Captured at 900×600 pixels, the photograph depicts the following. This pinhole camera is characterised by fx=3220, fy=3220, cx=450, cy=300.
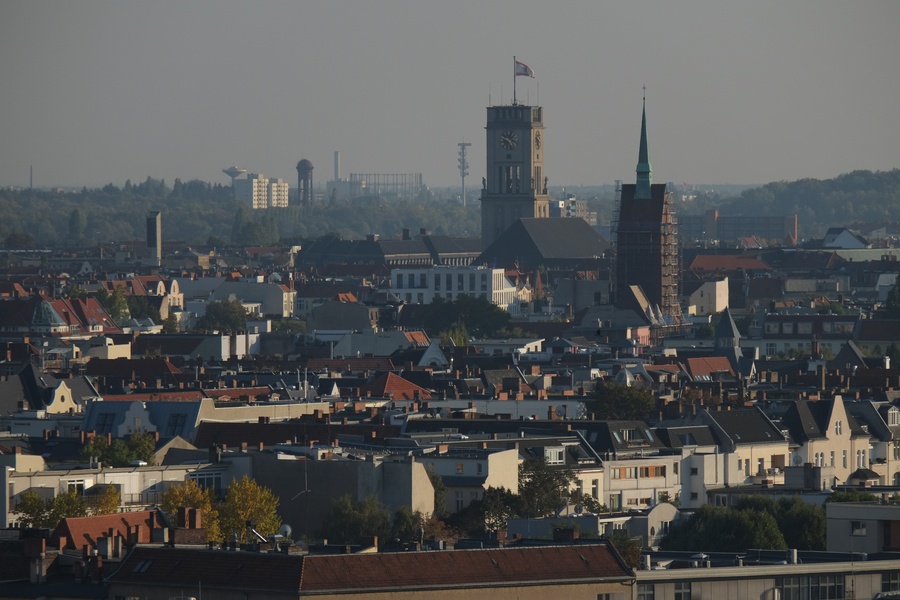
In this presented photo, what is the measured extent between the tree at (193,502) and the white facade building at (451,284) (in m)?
110

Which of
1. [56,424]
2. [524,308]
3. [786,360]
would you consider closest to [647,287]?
[524,308]

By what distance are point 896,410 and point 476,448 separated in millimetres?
20790

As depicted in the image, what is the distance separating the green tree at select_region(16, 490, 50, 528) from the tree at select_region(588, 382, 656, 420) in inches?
999

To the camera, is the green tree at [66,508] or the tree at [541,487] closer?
the green tree at [66,508]

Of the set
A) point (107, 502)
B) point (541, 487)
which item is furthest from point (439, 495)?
point (107, 502)

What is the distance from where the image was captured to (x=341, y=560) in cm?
3525

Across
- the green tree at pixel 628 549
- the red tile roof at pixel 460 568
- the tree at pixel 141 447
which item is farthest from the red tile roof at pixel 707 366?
the red tile roof at pixel 460 568

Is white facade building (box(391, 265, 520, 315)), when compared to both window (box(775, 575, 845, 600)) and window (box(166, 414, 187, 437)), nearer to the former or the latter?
window (box(166, 414, 187, 437))

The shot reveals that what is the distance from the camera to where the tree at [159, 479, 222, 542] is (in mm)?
46375

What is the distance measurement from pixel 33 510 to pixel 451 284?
379ft

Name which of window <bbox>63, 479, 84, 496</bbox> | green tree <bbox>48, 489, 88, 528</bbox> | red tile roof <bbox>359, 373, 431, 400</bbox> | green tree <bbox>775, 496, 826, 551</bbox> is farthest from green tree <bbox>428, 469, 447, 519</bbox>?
red tile roof <bbox>359, 373, 431, 400</bbox>

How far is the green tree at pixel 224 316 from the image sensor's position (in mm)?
137250

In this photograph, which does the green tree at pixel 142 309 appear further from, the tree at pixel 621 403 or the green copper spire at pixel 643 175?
the tree at pixel 621 403

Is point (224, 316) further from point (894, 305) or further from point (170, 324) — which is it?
point (894, 305)
